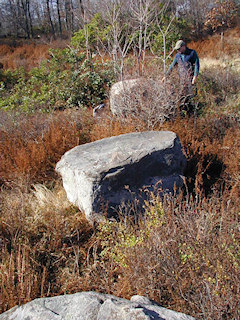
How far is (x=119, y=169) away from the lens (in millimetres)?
2891

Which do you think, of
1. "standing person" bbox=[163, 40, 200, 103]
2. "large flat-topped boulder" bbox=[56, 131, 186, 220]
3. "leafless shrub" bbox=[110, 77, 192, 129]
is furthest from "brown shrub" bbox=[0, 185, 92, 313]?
"standing person" bbox=[163, 40, 200, 103]

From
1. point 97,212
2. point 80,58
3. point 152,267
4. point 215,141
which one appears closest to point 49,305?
point 152,267

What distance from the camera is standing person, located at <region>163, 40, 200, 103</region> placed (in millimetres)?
5219

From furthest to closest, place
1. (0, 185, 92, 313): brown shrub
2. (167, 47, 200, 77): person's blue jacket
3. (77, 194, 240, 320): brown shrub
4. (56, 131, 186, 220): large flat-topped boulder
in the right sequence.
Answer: (167, 47, 200, 77): person's blue jacket → (56, 131, 186, 220): large flat-topped boulder → (0, 185, 92, 313): brown shrub → (77, 194, 240, 320): brown shrub

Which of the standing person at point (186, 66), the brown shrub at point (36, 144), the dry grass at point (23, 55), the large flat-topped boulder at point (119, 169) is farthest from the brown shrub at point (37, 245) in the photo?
the dry grass at point (23, 55)

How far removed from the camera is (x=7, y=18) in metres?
26.5

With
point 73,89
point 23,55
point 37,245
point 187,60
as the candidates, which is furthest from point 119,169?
point 23,55

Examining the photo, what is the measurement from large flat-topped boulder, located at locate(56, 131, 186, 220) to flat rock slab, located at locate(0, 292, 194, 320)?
3.63 feet

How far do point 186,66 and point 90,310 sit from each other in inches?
196

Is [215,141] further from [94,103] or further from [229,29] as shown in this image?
[229,29]

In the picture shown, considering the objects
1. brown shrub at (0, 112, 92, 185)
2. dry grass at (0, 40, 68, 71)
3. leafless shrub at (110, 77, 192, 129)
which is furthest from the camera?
dry grass at (0, 40, 68, 71)

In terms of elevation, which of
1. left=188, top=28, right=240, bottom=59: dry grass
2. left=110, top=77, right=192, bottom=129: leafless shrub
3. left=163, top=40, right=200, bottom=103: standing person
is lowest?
left=110, top=77, right=192, bottom=129: leafless shrub

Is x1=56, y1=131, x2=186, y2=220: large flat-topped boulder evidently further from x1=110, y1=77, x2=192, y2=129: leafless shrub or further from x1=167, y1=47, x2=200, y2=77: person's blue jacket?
x1=167, y1=47, x2=200, y2=77: person's blue jacket

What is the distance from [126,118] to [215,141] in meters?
1.76
